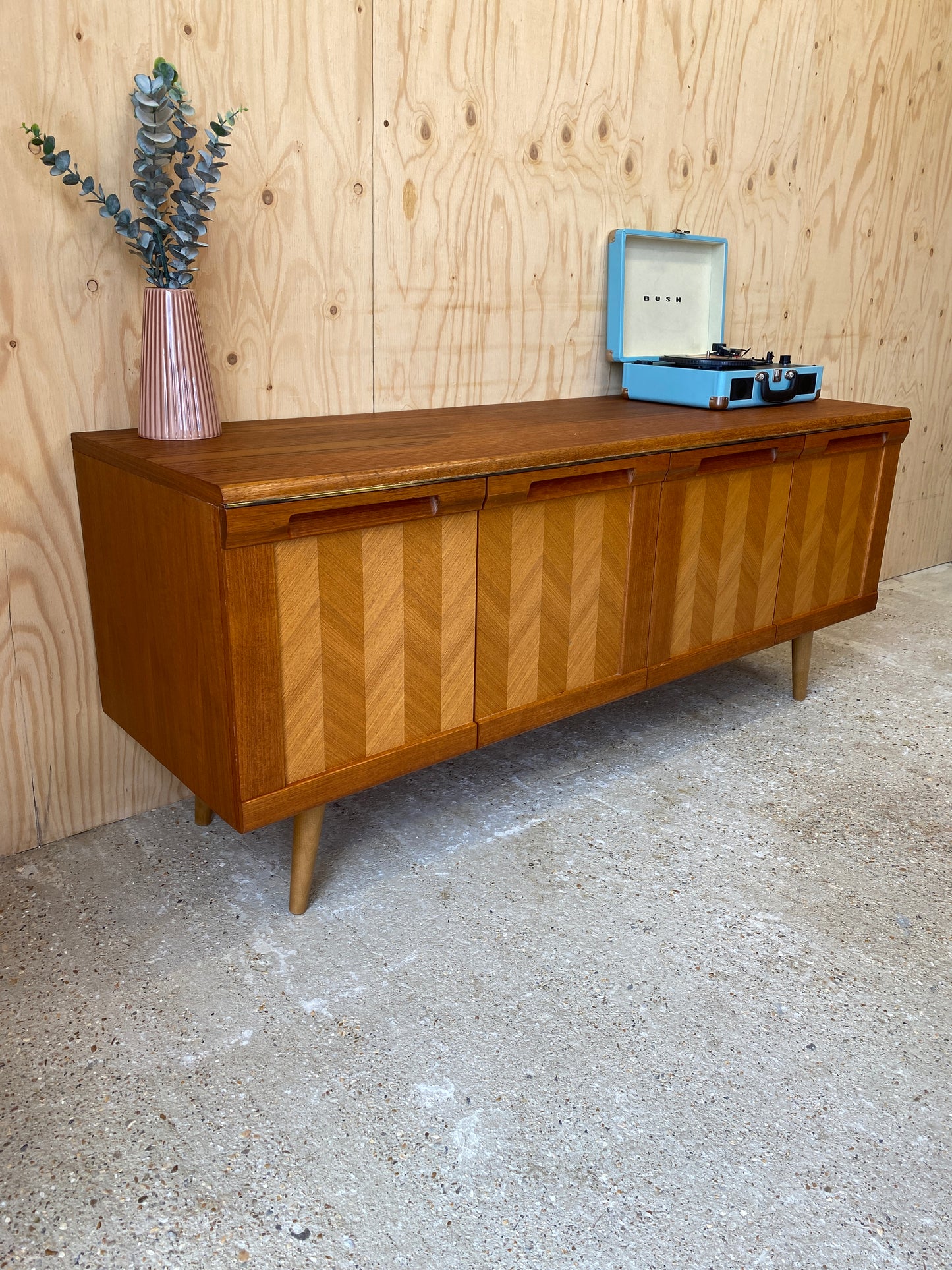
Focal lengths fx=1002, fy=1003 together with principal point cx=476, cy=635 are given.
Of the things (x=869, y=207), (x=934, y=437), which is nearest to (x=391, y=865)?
(x=869, y=207)

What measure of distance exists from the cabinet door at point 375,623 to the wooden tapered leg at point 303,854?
11cm

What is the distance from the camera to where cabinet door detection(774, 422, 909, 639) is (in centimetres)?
238

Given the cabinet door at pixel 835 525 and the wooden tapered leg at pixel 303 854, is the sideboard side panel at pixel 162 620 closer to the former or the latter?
the wooden tapered leg at pixel 303 854

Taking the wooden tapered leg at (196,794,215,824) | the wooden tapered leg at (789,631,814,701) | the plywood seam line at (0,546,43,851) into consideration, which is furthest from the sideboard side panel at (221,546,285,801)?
the wooden tapered leg at (789,631,814,701)

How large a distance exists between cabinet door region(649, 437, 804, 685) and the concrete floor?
0.31 meters

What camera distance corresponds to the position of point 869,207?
323 cm

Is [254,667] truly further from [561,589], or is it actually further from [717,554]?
[717,554]

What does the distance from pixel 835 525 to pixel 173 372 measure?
1.65m

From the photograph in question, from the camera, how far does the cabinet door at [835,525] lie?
2.38m

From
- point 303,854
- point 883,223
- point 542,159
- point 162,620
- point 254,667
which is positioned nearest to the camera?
point 254,667

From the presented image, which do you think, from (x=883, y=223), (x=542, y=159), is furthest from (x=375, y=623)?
(x=883, y=223)

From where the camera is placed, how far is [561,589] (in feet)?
6.21

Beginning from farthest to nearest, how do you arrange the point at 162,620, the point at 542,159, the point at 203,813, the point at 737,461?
1. the point at 542,159
2. the point at 737,461
3. the point at 203,813
4. the point at 162,620

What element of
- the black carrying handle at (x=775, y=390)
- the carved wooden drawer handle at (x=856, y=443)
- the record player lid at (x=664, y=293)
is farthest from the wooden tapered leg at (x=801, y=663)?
the record player lid at (x=664, y=293)
